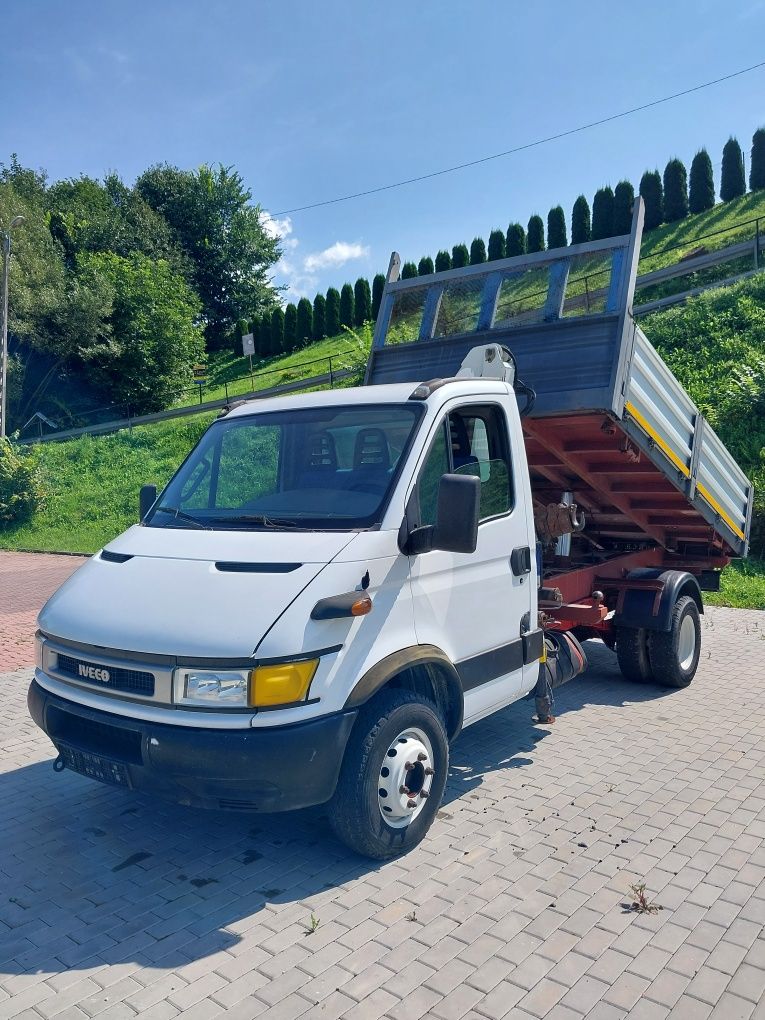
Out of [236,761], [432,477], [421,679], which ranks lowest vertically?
[236,761]

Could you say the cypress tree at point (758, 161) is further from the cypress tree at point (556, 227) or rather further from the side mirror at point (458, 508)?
the side mirror at point (458, 508)

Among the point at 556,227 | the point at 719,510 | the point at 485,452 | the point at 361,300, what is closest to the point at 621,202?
the point at 556,227

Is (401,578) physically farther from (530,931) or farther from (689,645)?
(689,645)

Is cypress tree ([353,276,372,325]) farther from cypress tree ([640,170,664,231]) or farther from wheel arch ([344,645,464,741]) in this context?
wheel arch ([344,645,464,741])

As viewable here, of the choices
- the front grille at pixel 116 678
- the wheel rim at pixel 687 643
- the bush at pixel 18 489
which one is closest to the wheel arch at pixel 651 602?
the wheel rim at pixel 687 643

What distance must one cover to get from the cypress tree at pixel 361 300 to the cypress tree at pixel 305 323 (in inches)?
107

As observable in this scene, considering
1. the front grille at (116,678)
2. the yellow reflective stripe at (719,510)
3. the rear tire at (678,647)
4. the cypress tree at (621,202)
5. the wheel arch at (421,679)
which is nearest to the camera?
the front grille at (116,678)

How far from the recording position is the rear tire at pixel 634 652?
692cm

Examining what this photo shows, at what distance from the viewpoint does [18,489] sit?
21016 millimetres

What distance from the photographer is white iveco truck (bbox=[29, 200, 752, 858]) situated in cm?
353

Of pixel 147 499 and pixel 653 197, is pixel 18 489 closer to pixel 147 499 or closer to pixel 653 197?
pixel 147 499

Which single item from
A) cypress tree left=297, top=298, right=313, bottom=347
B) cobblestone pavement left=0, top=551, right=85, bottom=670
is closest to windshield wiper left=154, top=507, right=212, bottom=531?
cobblestone pavement left=0, top=551, right=85, bottom=670

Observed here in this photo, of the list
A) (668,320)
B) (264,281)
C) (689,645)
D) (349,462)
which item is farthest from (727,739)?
(264,281)

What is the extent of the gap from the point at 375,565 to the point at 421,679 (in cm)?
84
